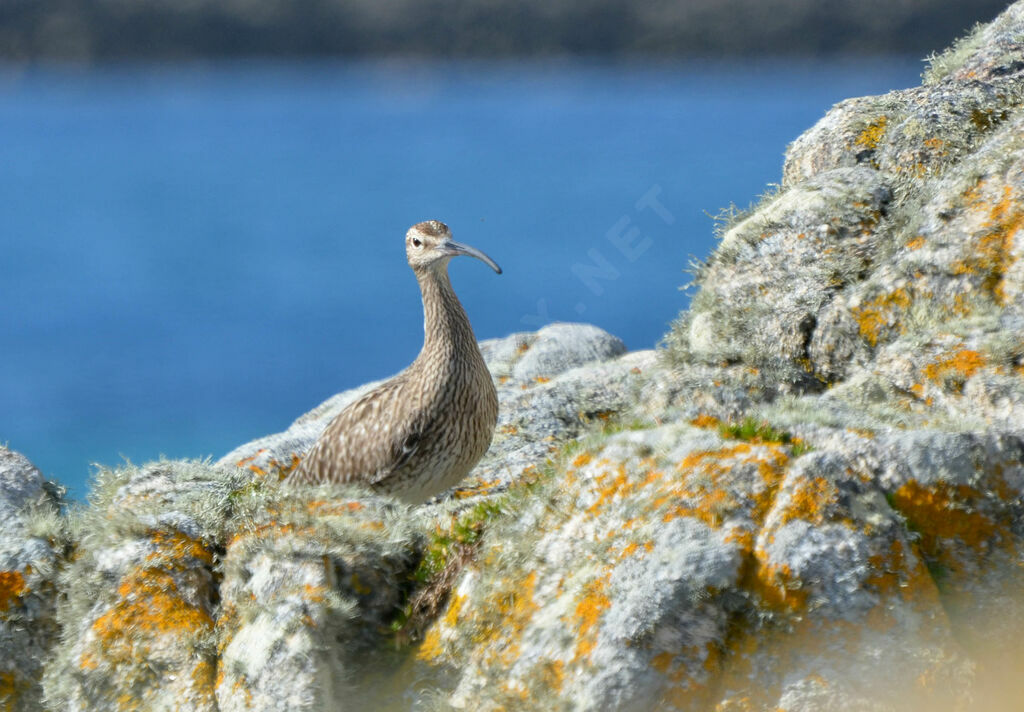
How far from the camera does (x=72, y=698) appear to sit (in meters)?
5.97

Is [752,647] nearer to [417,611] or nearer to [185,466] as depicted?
[417,611]

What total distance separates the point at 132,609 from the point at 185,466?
1.63 meters

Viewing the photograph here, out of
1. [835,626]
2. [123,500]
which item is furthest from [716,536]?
[123,500]

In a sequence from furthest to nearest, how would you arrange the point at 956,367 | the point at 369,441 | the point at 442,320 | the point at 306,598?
the point at 442,320 → the point at 369,441 → the point at 956,367 → the point at 306,598

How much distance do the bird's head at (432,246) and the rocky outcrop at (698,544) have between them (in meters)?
1.95

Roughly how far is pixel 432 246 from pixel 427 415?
1.46 m

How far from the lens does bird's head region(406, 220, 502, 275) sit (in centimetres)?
816

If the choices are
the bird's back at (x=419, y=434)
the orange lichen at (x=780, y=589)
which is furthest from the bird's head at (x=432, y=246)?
the orange lichen at (x=780, y=589)

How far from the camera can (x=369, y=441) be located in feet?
26.1

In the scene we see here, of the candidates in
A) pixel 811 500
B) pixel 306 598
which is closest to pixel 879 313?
pixel 811 500

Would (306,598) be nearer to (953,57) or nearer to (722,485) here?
(722,485)

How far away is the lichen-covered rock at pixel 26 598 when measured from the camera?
6262 mm

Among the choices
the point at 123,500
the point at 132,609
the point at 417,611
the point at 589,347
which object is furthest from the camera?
the point at 589,347

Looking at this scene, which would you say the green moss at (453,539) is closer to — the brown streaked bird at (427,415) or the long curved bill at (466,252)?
the brown streaked bird at (427,415)
